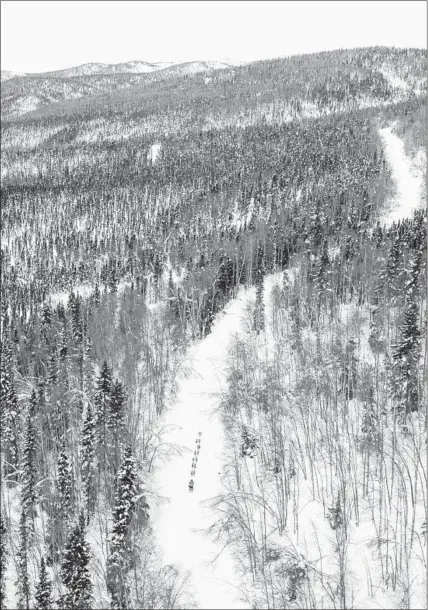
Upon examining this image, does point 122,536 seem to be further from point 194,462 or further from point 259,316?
point 259,316

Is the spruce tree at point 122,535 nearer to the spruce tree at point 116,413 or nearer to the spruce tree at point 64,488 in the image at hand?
the spruce tree at point 64,488

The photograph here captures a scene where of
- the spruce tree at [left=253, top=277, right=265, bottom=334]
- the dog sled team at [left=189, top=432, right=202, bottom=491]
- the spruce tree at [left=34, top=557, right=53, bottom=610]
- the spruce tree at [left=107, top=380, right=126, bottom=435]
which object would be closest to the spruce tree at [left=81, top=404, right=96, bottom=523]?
the spruce tree at [left=107, top=380, right=126, bottom=435]

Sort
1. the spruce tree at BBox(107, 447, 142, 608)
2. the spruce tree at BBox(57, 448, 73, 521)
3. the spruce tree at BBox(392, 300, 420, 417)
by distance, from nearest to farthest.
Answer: the spruce tree at BBox(107, 447, 142, 608) < the spruce tree at BBox(57, 448, 73, 521) < the spruce tree at BBox(392, 300, 420, 417)

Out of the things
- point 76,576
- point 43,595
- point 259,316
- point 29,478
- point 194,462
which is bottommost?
point 43,595

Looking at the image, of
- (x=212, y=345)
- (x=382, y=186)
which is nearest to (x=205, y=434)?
(x=212, y=345)

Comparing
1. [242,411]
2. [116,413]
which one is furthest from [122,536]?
[242,411]

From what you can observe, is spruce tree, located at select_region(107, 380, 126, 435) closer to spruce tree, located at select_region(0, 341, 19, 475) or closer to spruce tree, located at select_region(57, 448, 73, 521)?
spruce tree, located at select_region(57, 448, 73, 521)
